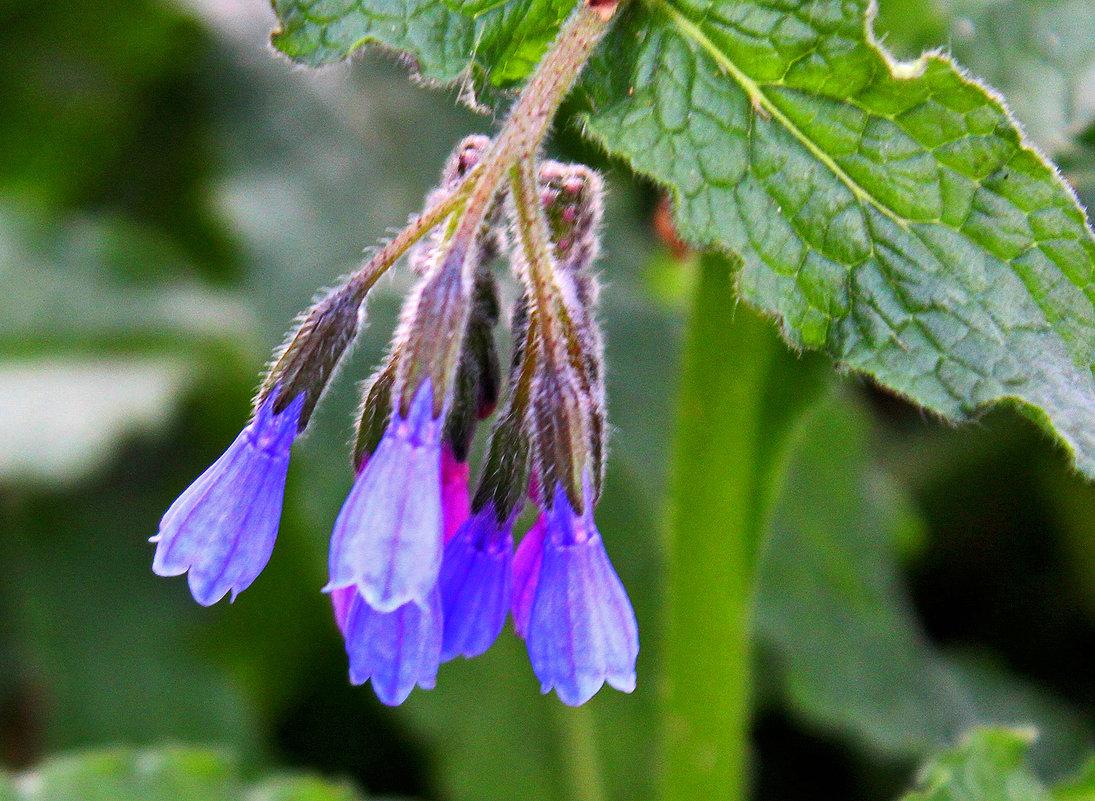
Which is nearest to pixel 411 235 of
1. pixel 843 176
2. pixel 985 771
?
pixel 843 176

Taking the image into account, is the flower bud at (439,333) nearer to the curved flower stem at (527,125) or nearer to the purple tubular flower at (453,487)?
the curved flower stem at (527,125)

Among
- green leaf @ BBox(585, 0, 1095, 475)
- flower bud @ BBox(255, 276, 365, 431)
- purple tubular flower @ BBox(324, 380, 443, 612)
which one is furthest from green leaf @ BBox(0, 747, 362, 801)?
green leaf @ BBox(585, 0, 1095, 475)

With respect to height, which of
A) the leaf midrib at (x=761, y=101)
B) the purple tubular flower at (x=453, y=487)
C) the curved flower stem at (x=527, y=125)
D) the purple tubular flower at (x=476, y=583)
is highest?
the leaf midrib at (x=761, y=101)

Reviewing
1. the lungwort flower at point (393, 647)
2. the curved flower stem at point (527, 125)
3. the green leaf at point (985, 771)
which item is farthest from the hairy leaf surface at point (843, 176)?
the green leaf at point (985, 771)

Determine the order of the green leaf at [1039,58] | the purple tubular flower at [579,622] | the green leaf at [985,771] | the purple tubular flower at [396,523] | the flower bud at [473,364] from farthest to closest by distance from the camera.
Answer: the green leaf at [1039,58]
the green leaf at [985,771]
the flower bud at [473,364]
the purple tubular flower at [579,622]
the purple tubular flower at [396,523]

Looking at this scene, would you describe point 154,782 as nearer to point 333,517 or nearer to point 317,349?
point 333,517
